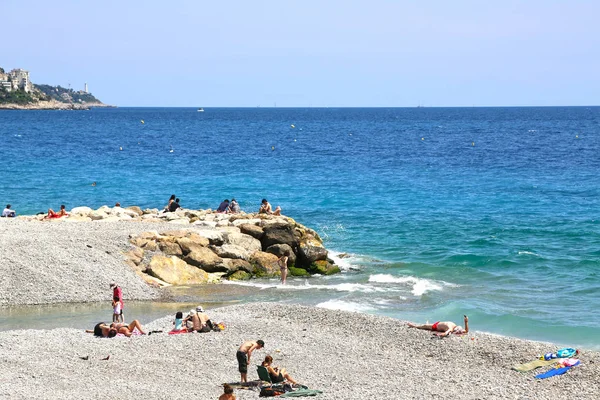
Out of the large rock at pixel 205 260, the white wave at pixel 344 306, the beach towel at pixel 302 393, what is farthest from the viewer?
the large rock at pixel 205 260

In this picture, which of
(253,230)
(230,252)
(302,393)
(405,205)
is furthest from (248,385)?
(405,205)

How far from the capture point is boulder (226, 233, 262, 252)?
112ft

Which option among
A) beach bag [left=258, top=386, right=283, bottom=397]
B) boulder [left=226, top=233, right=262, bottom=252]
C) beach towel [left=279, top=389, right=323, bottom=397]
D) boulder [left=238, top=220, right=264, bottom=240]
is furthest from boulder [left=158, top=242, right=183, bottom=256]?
beach towel [left=279, top=389, right=323, bottom=397]

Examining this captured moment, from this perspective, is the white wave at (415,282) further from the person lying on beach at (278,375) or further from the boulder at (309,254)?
the person lying on beach at (278,375)

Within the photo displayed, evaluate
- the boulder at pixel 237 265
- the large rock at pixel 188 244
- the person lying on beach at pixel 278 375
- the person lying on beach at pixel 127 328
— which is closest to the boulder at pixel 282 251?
the boulder at pixel 237 265

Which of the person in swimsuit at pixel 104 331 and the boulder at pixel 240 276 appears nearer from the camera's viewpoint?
the person in swimsuit at pixel 104 331

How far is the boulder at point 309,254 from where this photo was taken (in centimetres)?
3384

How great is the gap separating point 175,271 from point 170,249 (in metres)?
1.49

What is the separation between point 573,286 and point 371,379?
14.8 metres

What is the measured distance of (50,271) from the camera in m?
28.6

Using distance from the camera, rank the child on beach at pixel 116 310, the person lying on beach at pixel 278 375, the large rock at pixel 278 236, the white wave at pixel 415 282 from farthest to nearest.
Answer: the large rock at pixel 278 236
the white wave at pixel 415 282
the child on beach at pixel 116 310
the person lying on beach at pixel 278 375

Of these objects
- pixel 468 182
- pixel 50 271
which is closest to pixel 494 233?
pixel 468 182

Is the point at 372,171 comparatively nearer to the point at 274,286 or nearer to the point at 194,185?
the point at 194,185

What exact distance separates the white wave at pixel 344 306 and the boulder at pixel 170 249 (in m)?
7.15
